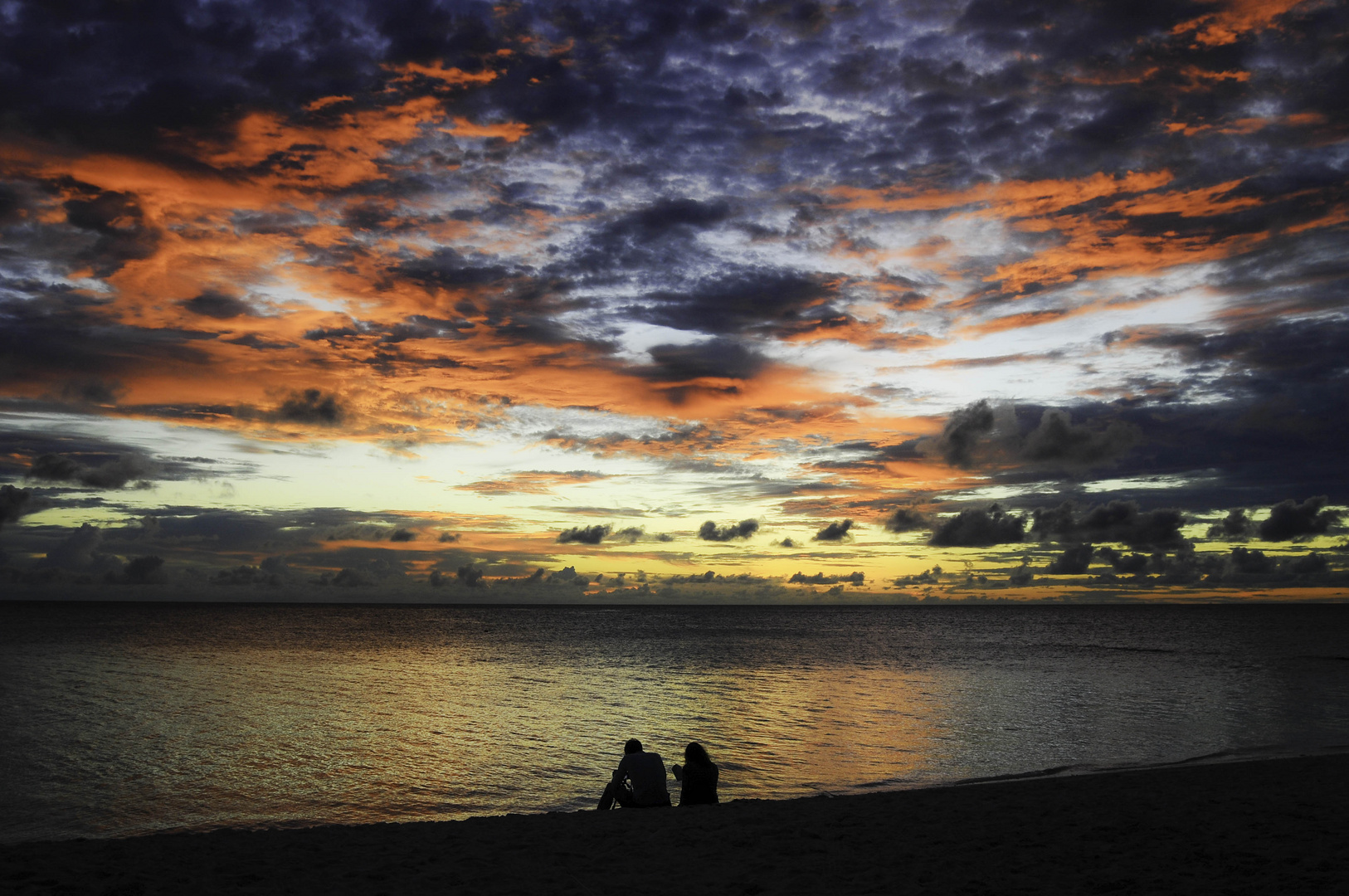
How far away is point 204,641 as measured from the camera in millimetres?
87625

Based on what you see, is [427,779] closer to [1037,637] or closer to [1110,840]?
[1110,840]

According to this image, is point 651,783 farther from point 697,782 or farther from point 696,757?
point 696,757

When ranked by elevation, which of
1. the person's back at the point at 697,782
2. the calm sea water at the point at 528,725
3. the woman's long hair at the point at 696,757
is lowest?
the calm sea water at the point at 528,725

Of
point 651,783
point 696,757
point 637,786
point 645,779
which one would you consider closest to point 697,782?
point 696,757

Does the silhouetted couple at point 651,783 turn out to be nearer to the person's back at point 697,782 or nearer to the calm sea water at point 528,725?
the person's back at point 697,782

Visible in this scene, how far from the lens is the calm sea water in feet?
69.0

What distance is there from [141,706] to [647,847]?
33.4m

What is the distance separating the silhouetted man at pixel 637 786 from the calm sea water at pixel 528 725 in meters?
4.57

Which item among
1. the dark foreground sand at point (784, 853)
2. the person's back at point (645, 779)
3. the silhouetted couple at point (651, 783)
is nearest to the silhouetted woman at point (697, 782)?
the silhouetted couple at point (651, 783)

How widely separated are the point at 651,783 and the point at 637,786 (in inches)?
11.5

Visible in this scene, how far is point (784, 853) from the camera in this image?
40.7ft

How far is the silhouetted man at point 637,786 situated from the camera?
15.9m

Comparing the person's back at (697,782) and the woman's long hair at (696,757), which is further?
the woman's long hair at (696,757)

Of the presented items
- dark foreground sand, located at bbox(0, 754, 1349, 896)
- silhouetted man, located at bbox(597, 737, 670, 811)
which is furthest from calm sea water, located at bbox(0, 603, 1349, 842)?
dark foreground sand, located at bbox(0, 754, 1349, 896)
